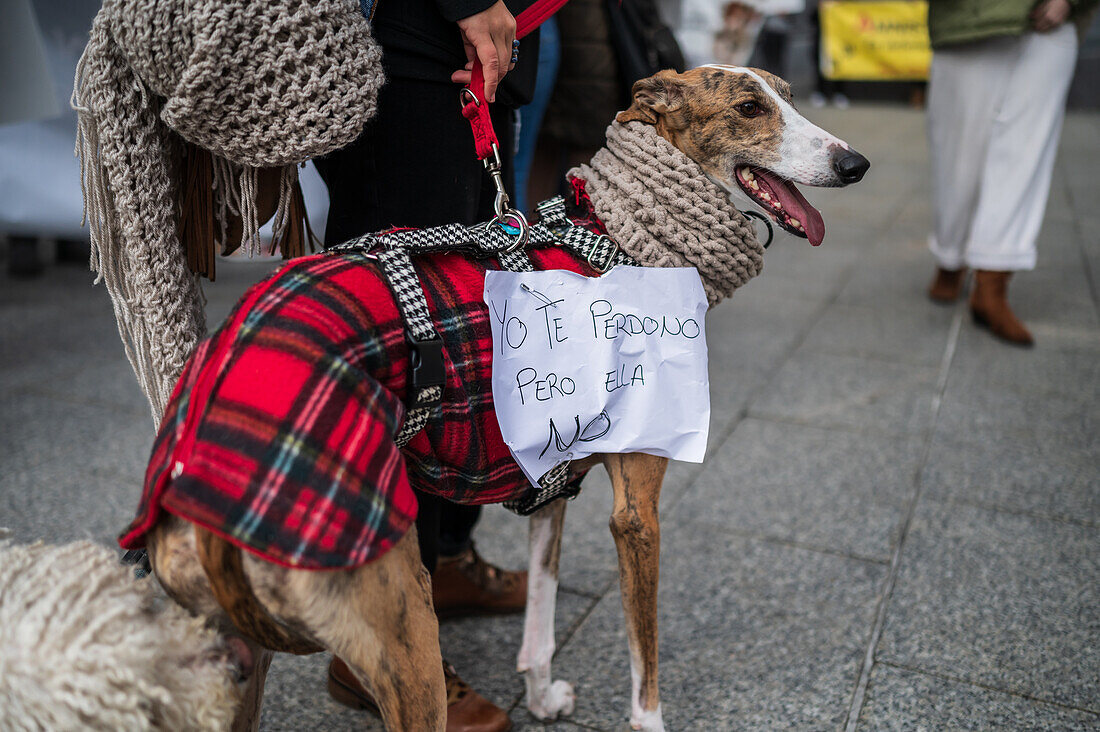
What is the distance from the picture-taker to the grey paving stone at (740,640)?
2.17 metres

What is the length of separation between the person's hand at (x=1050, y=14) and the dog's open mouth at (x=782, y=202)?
306 centimetres

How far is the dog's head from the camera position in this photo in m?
1.82

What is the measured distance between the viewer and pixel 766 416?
386 centimetres

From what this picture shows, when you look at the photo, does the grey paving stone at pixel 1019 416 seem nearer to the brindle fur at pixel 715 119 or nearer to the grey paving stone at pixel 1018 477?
the grey paving stone at pixel 1018 477

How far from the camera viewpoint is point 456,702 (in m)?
2.08

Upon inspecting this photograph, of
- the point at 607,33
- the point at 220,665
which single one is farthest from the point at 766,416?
the point at 220,665

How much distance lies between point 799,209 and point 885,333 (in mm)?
3214

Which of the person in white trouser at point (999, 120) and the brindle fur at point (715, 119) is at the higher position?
the brindle fur at point (715, 119)

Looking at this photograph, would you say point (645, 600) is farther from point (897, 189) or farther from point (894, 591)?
point (897, 189)

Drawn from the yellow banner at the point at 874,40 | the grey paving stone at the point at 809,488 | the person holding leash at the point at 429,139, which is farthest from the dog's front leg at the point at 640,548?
the yellow banner at the point at 874,40

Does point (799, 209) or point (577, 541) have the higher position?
point (799, 209)

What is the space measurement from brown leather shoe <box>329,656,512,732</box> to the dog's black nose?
1381 millimetres

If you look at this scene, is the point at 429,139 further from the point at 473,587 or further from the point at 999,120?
the point at 999,120

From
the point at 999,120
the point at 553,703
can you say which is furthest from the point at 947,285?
the point at 553,703
